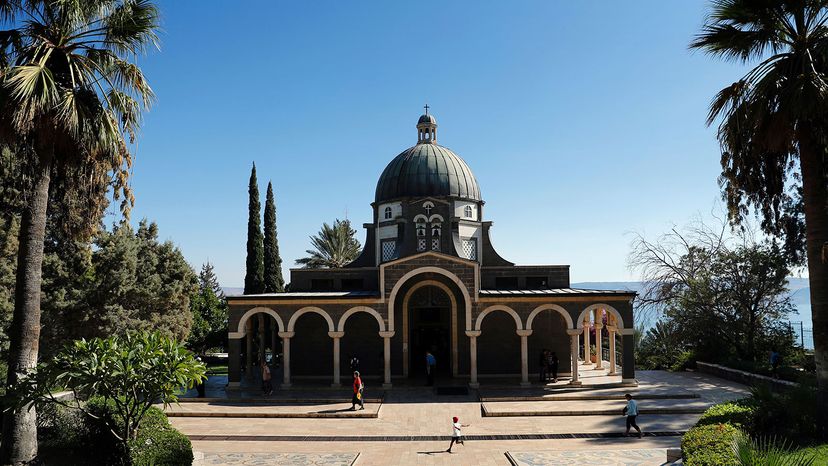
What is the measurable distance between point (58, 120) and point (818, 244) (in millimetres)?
17386

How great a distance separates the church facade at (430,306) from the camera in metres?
27.4

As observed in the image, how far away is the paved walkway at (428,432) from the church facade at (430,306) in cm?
445

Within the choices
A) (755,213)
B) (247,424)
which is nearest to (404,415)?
(247,424)

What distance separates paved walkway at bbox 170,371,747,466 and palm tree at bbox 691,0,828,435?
6.25 m

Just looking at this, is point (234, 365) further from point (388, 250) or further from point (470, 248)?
point (470, 248)

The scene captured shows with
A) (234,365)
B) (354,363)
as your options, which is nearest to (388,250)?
(354,363)

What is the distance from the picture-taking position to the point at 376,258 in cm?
3447

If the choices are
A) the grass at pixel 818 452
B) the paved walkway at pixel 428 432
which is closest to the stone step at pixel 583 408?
the paved walkway at pixel 428 432

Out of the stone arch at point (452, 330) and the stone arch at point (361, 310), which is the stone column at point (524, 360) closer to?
the stone arch at point (452, 330)

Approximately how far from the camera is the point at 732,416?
13.9 m

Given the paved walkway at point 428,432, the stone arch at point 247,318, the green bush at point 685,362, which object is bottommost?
the paved walkway at point 428,432

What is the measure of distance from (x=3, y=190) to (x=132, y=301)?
316 inches

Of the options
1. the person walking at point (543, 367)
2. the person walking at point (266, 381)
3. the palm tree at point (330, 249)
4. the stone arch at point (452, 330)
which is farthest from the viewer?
the palm tree at point (330, 249)

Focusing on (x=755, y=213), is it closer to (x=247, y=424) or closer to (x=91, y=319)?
(x=247, y=424)
